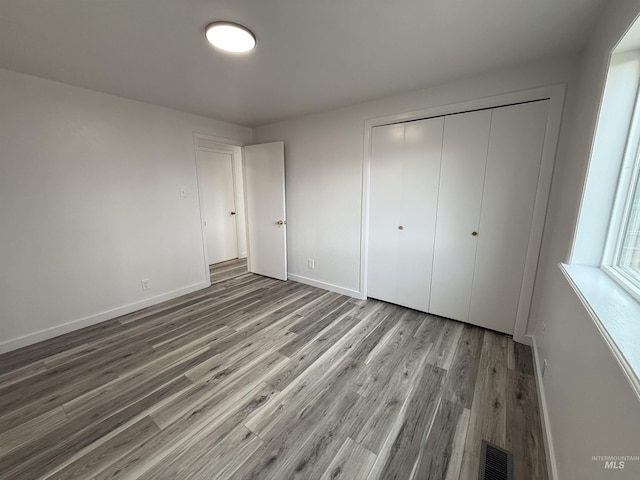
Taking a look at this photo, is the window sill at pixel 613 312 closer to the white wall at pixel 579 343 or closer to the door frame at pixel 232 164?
the white wall at pixel 579 343

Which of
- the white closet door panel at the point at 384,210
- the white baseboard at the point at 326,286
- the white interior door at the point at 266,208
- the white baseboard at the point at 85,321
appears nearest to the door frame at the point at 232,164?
the white interior door at the point at 266,208

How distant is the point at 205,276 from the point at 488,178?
3638 mm

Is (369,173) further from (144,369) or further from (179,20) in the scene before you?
(144,369)

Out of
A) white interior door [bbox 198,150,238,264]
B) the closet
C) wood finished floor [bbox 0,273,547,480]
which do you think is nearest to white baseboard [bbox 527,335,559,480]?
wood finished floor [bbox 0,273,547,480]

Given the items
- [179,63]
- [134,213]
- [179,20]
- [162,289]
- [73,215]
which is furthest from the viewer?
[162,289]

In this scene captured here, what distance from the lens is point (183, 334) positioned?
2.46 metres

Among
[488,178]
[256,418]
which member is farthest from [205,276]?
[488,178]

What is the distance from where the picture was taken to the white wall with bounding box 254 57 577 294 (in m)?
2.70

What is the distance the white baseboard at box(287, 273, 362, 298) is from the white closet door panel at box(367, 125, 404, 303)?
0.24 metres

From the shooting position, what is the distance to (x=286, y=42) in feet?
5.52

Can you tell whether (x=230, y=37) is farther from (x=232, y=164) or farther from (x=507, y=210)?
(x=232, y=164)

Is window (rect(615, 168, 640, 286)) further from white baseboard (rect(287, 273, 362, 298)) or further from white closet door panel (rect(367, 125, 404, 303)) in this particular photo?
white baseboard (rect(287, 273, 362, 298))

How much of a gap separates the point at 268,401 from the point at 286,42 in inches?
94.5

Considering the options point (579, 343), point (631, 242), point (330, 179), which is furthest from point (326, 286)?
point (631, 242)
